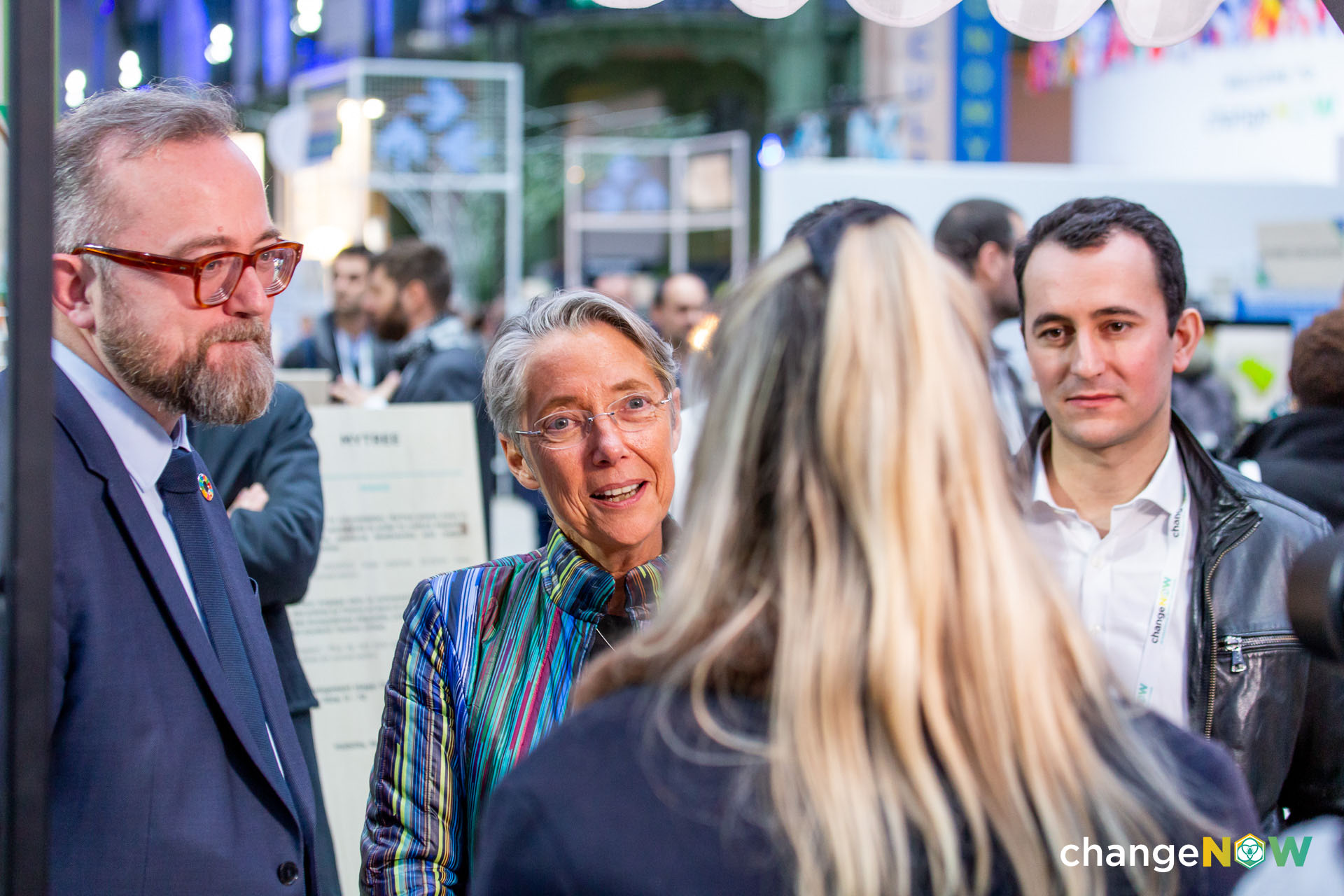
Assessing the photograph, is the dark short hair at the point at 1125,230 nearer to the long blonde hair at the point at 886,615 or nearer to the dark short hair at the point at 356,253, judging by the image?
the long blonde hair at the point at 886,615

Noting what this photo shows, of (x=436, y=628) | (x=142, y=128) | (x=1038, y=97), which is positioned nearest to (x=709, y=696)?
(x=436, y=628)

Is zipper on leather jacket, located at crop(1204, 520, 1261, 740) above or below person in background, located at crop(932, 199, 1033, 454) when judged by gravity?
below

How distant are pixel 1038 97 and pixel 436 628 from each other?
19.3 meters

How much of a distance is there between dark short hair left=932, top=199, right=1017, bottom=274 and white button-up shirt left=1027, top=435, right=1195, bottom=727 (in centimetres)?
190

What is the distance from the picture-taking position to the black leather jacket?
5.98ft

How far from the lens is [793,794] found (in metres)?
0.87

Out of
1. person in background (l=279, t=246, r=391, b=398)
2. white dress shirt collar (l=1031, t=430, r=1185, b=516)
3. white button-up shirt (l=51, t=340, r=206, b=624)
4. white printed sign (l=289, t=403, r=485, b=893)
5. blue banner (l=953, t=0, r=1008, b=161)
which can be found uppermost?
blue banner (l=953, t=0, r=1008, b=161)

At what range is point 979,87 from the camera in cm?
1177

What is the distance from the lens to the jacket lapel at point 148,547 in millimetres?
1394

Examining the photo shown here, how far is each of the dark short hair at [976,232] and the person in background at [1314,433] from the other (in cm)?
124

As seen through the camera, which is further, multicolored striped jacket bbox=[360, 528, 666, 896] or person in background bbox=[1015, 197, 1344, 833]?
person in background bbox=[1015, 197, 1344, 833]

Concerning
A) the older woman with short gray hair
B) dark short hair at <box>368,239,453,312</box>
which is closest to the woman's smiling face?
the older woman with short gray hair

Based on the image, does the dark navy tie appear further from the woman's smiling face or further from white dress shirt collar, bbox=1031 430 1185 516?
white dress shirt collar, bbox=1031 430 1185 516

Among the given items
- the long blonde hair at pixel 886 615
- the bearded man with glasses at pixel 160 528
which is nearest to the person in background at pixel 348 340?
the bearded man with glasses at pixel 160 528
